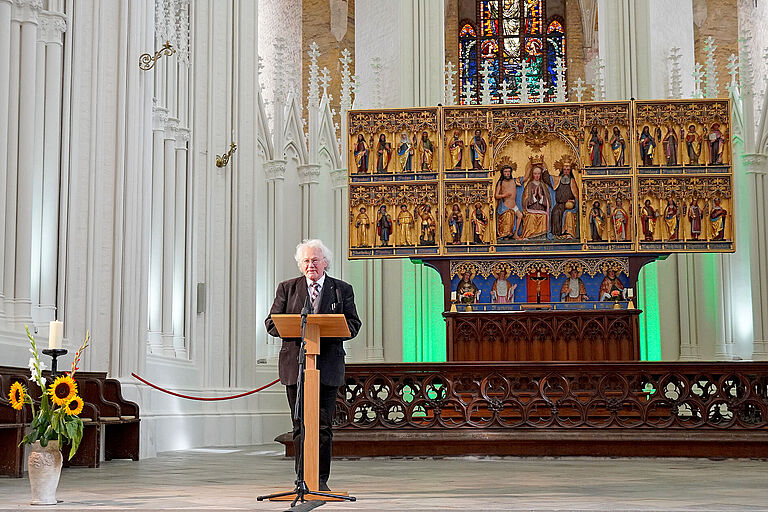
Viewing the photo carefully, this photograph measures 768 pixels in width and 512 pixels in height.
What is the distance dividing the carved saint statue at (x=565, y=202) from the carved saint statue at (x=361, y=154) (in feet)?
8.09

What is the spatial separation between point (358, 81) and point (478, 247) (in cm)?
550

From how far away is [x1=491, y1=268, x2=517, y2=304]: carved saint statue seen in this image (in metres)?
14.6

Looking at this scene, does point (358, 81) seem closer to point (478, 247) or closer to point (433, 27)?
point (433, 27)

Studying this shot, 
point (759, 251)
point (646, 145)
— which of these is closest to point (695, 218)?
point (646, 145)

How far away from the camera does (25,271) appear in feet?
33.6

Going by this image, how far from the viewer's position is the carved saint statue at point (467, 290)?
47.9 ft

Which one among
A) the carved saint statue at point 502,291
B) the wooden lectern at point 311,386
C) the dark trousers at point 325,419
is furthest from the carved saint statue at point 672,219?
the wooden lectern at point 311,386

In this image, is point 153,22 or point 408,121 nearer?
point 153,22

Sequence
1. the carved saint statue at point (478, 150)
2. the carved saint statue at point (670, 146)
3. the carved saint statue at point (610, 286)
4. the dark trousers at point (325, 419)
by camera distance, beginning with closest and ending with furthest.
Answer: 1. the dark trousers at point (325, 419)
2. the carved saint statue at point (670, 146)
3. the carved saint statue at point (478, 150)
4. the carved saint statue at point (610, 286)

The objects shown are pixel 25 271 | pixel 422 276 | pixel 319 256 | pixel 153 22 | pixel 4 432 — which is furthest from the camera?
pixel 422 276

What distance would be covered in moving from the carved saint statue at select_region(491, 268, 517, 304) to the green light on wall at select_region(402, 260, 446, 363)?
3.51 metres

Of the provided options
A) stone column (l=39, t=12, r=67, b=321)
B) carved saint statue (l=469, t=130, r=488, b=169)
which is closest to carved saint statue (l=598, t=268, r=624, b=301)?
carved saint statue (l=469, t=130, r=488, b=169)

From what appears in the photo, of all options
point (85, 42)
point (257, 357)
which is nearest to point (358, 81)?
point (257, 357)

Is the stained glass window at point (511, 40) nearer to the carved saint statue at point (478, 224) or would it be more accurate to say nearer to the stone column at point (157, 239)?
the carved saint statue at point (478, 224)
